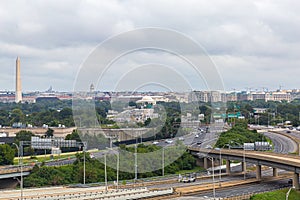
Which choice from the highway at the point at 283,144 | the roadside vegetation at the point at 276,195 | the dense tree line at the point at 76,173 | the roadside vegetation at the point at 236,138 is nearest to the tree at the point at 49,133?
the roadside vegetation at the point at 236,138

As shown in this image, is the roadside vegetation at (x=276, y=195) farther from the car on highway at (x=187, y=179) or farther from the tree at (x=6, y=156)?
the tree at (x=6, y=156)

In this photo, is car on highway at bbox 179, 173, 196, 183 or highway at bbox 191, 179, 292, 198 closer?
highway at bbox 191, 179, 292, 198

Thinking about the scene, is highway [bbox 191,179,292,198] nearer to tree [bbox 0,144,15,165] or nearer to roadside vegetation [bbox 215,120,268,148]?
roadside vegetation [bbox 215,120,268,148]

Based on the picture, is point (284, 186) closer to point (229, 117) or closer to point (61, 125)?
point (61, 125)

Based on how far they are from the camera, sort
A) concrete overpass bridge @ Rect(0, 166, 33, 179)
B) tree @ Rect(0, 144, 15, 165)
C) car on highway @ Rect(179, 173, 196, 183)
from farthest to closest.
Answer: tree @ Rect(0, 144, 15, 165) → concrete overpass bridge @ Rect(0, 166, 33, 179) → car on highway @ Rect(179, 173, 196, 183)

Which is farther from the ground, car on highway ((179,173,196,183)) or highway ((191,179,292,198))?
car on highway ((179,173,196,183))

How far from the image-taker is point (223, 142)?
61125mm

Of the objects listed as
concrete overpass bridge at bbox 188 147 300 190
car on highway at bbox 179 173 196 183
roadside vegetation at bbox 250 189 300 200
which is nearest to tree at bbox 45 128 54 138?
concrete overpass bridge at bbox 188 147 300 190

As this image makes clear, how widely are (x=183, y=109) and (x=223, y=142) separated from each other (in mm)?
50358

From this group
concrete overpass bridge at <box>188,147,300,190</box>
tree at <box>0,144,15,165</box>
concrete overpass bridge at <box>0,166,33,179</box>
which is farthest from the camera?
tree at <box>0,144,15,165</box>

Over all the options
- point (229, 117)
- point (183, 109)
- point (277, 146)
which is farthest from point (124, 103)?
point (277, 146)

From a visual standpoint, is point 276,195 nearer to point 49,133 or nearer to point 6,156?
point 6,156

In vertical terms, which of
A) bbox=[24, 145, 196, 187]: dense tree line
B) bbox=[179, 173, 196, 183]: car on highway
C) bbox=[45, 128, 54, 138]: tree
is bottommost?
bbox=[179, 173, 196, 183]: car on highway

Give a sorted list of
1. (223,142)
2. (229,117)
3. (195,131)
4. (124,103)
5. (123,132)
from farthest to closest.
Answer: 1. (124,103)
2. (229,117)
3. (195,131)
4. (123,132)
5. (223,142)
